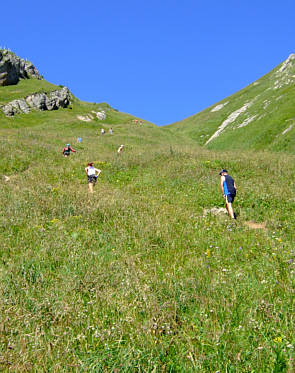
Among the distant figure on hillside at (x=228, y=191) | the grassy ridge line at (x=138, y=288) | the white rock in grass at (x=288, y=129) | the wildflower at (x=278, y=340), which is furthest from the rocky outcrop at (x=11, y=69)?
the wildflower at (x=278, y=340)

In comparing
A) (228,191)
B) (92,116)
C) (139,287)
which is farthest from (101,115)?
(139,287)

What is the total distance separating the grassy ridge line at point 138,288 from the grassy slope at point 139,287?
0.9 inches

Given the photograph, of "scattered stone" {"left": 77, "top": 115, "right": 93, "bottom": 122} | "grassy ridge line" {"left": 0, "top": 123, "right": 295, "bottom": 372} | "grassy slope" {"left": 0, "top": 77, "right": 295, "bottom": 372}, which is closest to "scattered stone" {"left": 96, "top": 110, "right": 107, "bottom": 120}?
"scattered stone" {"left": 77, "top": 115, "right": 93, "bottom": 122}

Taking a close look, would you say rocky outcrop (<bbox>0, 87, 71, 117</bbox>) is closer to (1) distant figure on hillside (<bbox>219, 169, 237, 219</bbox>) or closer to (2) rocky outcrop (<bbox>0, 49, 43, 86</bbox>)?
(2) rocky outcrop (<bbox>0, 49, 43, 86</bbox>)

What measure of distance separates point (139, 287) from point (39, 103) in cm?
7132

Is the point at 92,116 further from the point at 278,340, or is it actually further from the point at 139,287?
the point at 278,340

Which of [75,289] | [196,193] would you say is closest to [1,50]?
[196,193]

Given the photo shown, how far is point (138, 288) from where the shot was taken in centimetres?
464

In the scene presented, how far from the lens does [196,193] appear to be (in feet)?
49.1

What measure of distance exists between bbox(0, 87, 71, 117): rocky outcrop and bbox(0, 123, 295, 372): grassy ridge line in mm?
55606

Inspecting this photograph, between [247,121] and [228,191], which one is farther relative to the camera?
[247,121]

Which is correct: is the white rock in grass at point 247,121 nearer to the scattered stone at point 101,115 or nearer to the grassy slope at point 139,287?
the scattered stone at point 101,115

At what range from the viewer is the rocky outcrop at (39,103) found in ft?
196

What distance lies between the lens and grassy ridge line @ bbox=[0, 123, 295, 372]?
3.28 metres
